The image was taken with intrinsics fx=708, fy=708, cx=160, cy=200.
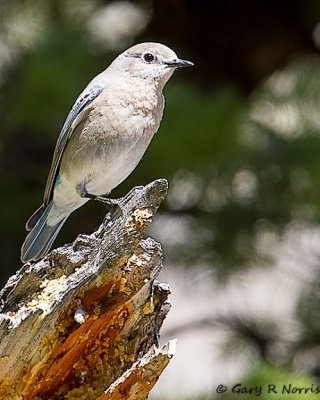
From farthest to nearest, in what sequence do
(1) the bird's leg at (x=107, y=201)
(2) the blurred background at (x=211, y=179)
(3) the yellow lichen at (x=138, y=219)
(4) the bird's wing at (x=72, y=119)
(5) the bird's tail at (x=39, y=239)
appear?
(2) the blurred background at (x=211, y=179) < (5) the bird's tail at (x=39, y=239) < (4) the bird's wing at (x=72, y=119) < (1) the bird's leg at (x=107, y=201) < (3) the yellow lichen at (x=138, y=219)

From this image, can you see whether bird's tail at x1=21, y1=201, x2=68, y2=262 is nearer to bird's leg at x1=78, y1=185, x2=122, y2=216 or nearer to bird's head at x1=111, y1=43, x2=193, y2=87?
bird's leg at x1=78, y1=185, x2=122, y2=216

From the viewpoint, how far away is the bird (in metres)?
2.31

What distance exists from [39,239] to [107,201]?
19.9 inches

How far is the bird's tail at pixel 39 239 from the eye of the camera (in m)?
2.53

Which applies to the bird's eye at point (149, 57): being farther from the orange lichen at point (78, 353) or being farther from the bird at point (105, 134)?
the orange lichen at point (78, 353)

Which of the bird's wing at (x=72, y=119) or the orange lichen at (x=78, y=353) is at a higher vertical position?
the bird's wing at (x=72, y=119)

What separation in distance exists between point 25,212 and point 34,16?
3.46 ft

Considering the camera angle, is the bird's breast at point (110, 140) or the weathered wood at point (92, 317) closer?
the weathered wood at point (92, 317)

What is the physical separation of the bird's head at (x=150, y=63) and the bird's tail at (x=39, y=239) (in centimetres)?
56

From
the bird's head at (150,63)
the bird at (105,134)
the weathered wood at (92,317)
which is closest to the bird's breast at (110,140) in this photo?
the bird at (105,134)

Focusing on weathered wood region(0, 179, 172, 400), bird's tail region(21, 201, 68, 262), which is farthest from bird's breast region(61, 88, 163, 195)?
weathered wood region(0, 179, 172, 400)

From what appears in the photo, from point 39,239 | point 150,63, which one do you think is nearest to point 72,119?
point 150,63

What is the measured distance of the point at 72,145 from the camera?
7.94 feet

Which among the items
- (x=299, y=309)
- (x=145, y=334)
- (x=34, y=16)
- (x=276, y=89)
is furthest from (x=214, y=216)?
(x=145, y=334)
